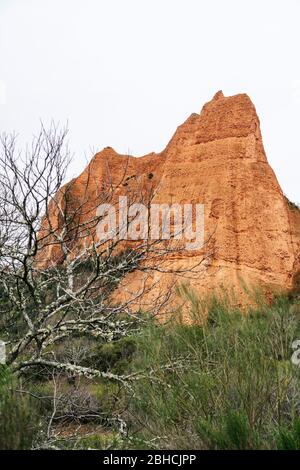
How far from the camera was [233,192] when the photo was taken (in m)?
24.5

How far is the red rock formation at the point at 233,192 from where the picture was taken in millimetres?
23031

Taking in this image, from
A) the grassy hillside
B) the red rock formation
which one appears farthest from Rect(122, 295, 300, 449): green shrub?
the red rock formation

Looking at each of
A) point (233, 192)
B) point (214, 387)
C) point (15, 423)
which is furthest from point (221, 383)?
point (233, 192)

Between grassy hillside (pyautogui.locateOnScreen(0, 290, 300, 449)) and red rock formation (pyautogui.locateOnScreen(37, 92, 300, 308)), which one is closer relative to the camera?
grassy hillside (pyautogui.locateOnScreen(0, 290, 300, 449))

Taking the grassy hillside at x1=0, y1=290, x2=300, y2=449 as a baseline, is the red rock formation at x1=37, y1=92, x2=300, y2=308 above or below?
above

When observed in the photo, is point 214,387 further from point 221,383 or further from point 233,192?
point 233,192

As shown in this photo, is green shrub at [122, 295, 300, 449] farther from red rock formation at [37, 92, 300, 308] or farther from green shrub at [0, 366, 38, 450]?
red rock formation at [37, 92, 300, 308]

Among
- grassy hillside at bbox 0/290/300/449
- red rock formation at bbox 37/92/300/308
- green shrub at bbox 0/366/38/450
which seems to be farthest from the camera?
red rock formation at bbox 37/92/300/308

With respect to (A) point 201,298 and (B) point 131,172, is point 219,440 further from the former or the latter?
(B) point 131,172

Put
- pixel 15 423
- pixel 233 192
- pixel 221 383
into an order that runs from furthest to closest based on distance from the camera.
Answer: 1. pixel 233 192
2. pixel 221 383
3. pixel 15 423

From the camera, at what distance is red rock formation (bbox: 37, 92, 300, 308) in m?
23.0

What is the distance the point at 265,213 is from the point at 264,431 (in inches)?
803

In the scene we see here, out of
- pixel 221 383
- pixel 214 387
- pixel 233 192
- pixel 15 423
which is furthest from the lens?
pixel 233 192

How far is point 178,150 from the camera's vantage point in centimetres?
2784
